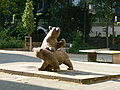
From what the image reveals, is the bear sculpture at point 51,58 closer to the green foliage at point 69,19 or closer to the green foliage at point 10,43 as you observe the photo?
the green foliage at point 10,43

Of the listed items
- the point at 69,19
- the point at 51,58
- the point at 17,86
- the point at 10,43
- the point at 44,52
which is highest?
the point at 69,19

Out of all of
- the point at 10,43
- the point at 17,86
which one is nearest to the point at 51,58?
the point at 17,86

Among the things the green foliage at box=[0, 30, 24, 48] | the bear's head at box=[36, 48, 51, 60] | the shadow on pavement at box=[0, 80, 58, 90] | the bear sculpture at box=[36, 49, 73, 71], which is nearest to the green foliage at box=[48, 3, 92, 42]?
the green foliage at box=[0, 30, 24, 48]

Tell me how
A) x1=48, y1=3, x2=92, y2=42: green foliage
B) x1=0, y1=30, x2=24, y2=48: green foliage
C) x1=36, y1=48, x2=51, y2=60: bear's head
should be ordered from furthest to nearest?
x1=48, y1=3, x2=92, y2=42: green foliage, x1=0, y1=30, x2=24, y2=48: green foliage, x1=36, y1=48, x2=51, y2=60: bear's head

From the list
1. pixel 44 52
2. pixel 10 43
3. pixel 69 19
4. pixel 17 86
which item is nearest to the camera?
pixel 17 86

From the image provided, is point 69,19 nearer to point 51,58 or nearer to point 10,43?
point 10,43

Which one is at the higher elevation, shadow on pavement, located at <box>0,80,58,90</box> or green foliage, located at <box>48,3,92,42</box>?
green foliage, located at <box>48,3,92,42</box>

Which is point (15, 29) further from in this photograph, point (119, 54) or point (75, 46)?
point (119, 54)

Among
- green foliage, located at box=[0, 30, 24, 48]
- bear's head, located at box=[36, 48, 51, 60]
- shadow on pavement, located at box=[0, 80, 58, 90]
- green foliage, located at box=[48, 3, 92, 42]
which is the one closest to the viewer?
shadow on pavement, located at box=[0, 80, 58, 90]

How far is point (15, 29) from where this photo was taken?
34594mm

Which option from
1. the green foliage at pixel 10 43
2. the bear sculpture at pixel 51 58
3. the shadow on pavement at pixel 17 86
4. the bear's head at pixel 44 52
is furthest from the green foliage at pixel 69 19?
the shadow on pavement at pixel 17 86

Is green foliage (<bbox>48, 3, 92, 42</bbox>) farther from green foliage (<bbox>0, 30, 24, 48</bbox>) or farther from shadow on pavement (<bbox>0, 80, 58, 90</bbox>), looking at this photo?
shadow on pavement (<bbox>0, 80, 58, 90</bbox>)

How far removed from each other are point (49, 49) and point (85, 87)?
2584 millimetres

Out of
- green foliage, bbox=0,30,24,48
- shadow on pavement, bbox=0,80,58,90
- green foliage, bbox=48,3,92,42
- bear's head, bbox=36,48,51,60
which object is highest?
green foliage, bbox=48,3,92,42
